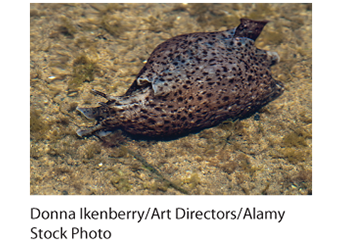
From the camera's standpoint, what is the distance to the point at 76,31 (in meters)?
5.51

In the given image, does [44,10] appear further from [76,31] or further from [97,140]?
[97,140]

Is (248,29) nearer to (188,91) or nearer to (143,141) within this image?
(188,91)

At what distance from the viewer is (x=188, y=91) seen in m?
3.89

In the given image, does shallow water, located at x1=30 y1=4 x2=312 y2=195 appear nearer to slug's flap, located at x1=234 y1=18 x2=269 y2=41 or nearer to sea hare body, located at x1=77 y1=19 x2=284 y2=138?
sea hare body, located at x1=77 y1=19 x2=284 y2=138

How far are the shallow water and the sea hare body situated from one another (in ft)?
0.78

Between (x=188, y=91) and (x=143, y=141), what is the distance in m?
0.99

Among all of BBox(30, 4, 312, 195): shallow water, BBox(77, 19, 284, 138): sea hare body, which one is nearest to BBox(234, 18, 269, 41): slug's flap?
BBox(77, 19, 284, 138): sea hare body

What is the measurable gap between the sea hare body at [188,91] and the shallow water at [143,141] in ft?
0.78

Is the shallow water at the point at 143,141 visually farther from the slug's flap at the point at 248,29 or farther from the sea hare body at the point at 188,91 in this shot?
the slug's flap at the point at 248,29

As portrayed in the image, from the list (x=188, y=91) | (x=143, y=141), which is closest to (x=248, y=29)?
(x=188, y=91)

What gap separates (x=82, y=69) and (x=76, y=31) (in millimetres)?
1049

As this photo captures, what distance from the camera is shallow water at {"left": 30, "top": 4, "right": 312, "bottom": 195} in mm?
3809

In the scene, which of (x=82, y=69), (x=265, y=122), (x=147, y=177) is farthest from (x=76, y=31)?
(x=265, y=122)

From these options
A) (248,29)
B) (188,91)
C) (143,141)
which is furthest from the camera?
(248,29)
